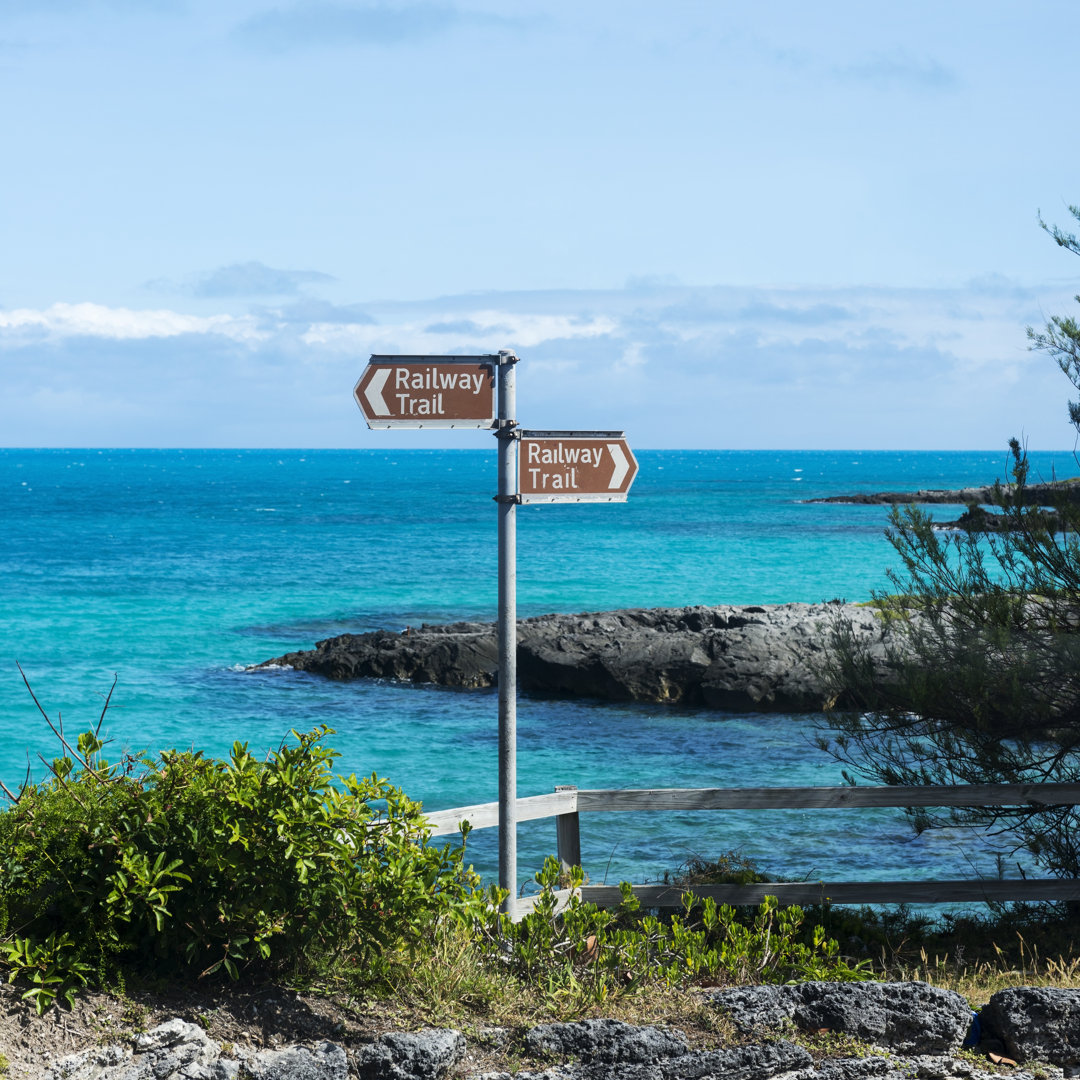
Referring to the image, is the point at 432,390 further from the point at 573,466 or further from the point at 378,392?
the point at 573,466

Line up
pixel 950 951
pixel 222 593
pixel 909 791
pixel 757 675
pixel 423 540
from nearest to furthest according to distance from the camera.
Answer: pixel 909 791 < pixel 950 951 < pixel 757 675 < pixel 222 593 < pixel 423 540

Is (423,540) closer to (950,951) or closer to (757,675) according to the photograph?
(757,675)

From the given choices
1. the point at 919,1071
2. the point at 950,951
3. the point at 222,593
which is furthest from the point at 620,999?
the point at 222,593

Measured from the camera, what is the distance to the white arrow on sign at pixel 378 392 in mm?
4945

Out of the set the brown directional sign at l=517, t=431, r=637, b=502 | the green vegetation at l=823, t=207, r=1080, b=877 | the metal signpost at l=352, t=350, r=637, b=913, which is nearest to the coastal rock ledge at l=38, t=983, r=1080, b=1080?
the metal signpost at l=352, t=350, r=637, b=913

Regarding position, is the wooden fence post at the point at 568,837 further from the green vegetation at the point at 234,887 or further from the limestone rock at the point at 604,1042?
the limestone rock at the point at 604,1042

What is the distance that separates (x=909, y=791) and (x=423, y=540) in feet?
188

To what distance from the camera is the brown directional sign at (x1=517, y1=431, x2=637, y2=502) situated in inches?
199

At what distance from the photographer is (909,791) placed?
20.3 feet

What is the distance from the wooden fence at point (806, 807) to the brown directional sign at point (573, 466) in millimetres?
1712

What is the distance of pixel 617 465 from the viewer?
17.0 feet

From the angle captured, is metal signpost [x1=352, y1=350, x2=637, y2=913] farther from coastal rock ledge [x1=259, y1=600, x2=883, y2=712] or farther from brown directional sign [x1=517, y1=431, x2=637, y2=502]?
coastal rock ledge [x1=259, y1=600, x2=883, y2=712]

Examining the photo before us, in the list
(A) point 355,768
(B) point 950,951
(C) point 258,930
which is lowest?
(A) point 355,768

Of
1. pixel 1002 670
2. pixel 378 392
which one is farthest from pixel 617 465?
pixel 1002 670
